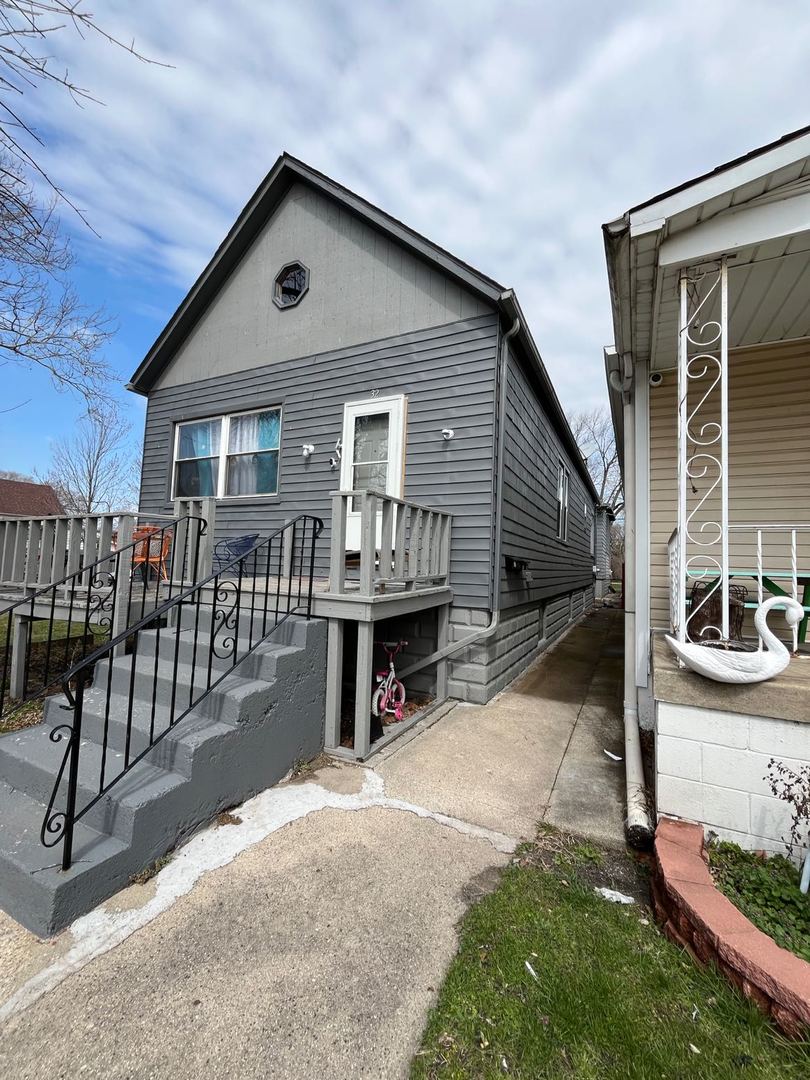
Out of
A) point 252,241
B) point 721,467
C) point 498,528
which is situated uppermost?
point 252,241

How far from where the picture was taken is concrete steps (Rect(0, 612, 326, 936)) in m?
2.20

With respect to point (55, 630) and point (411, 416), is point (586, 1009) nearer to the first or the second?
point (411, 416)

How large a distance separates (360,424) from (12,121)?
12.7ft

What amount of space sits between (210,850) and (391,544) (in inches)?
100.0

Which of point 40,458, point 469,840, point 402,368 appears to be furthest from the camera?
point 40,458

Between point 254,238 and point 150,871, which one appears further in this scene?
point 254,238

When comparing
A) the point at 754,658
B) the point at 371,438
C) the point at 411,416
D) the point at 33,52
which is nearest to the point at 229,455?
the point at 371,438

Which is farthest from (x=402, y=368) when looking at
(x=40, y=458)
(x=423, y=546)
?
(x=40, y=458)

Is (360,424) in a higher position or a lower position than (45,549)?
higher

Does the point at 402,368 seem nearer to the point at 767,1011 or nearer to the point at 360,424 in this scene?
the point at 360,424

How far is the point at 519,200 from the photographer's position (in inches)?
281

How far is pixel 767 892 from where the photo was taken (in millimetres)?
2131

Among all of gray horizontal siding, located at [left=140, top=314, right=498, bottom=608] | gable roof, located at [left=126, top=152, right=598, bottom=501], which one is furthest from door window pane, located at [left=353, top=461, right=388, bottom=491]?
gable roof, located at [left=126, top=152, right=598, bottom=501]

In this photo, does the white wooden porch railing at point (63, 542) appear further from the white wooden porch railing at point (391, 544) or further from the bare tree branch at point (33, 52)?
the bare tree branch at point (33, 52)
